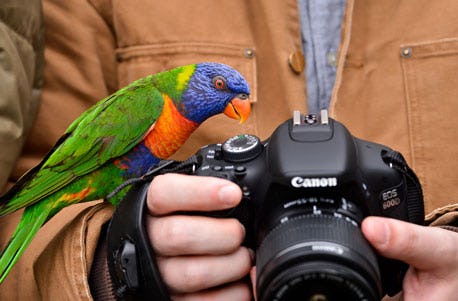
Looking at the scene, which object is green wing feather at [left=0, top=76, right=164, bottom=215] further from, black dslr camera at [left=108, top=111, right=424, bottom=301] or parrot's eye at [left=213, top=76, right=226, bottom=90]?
black dslr camera at [left=108, top=111, right=424, bottom=301]

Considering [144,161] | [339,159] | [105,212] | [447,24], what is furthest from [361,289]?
[447,24]

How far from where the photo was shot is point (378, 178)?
0.87 metres

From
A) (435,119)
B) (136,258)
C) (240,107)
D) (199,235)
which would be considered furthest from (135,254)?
(435,119)

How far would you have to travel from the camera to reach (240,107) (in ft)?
4.42

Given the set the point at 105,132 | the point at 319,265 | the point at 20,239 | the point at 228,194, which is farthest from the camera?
the point at 105,132

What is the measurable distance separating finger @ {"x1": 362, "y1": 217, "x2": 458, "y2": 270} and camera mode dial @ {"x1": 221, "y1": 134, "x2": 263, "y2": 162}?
21 cm

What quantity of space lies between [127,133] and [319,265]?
27.0 inches

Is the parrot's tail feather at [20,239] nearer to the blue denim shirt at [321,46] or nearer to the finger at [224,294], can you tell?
the finger at [224,294]

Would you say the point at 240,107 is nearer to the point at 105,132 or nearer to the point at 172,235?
the point at 105,132

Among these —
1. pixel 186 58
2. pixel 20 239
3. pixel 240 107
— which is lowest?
pixel 20 239

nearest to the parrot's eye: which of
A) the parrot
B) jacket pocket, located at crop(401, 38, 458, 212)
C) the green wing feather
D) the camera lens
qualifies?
the parrot

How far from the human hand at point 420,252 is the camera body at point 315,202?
23 mm

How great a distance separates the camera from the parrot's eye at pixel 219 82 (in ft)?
4.46

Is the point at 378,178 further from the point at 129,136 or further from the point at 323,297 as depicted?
the point at 129,136
